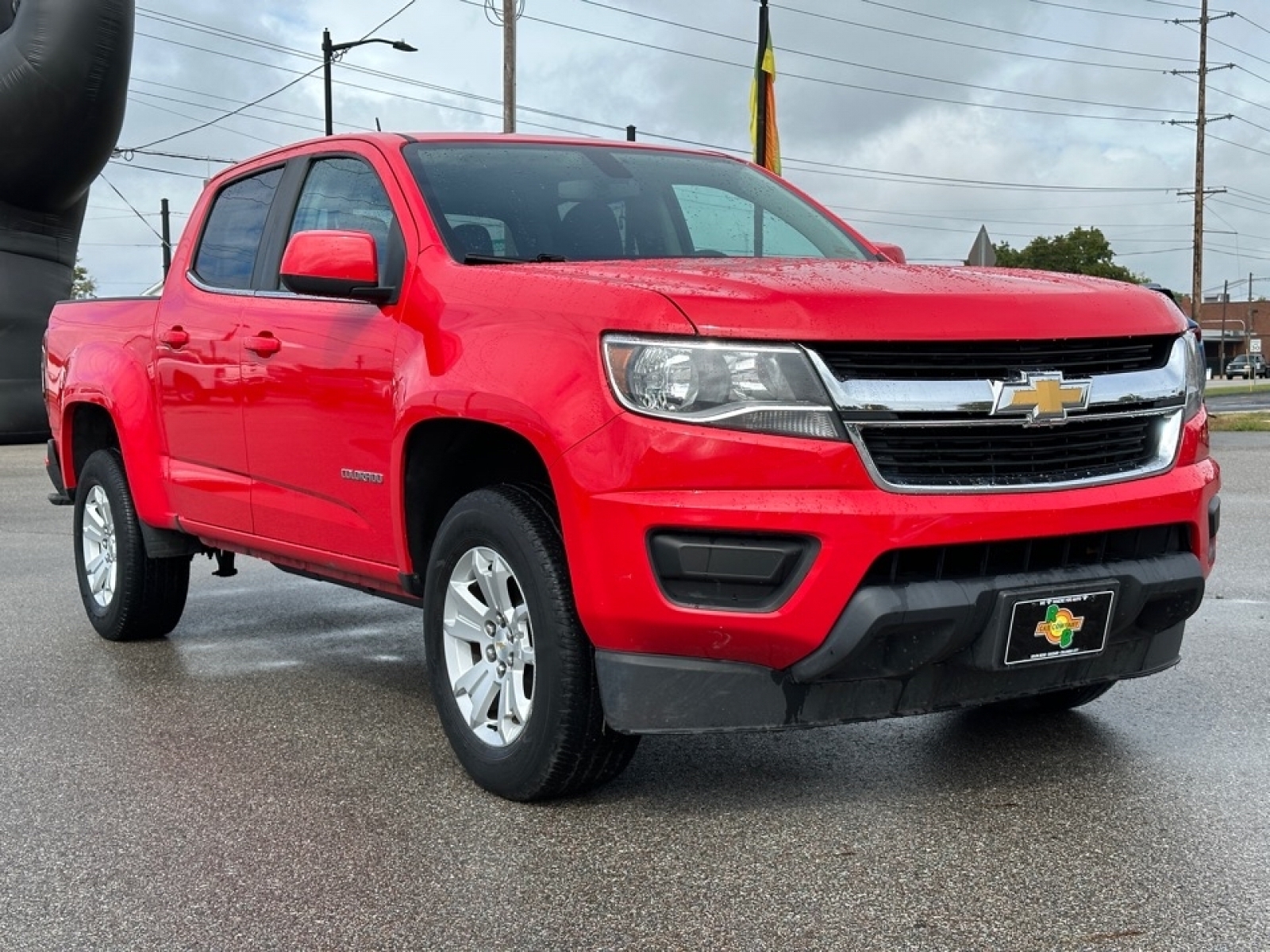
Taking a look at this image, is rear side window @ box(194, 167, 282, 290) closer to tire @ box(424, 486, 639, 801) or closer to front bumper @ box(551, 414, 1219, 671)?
tire @ box(424, 486, 639, 801)

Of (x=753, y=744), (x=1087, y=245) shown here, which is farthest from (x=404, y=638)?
(x=1087, y=245)

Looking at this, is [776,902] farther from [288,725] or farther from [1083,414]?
[288,725]

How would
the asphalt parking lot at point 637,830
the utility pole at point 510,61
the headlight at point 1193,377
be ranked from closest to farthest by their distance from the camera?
the asphalt parking lot at point 637,830
the headlight at point 1193,377
the utility pole at point 510,61

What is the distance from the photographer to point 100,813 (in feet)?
13.9

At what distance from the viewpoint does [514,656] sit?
13.8ft

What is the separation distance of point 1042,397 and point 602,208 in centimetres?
181

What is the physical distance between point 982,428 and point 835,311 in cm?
46

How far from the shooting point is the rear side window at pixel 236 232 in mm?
5820

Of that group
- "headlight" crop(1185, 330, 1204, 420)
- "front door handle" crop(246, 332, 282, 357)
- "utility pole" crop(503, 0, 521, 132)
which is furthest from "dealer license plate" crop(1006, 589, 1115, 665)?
"utility pole" crop(503, 0, 521, 132)

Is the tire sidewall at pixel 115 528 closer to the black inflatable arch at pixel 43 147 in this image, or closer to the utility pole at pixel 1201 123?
the black inflatable arch at pixel 43 147

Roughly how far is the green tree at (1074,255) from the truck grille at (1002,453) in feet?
259

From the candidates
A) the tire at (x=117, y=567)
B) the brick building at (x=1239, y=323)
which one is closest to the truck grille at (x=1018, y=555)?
the tire at (x=117, y=567)

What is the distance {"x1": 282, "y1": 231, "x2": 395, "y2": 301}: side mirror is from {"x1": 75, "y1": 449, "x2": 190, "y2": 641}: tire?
2325mm

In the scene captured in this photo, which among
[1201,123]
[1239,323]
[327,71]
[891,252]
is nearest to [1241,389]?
[1201,123]
